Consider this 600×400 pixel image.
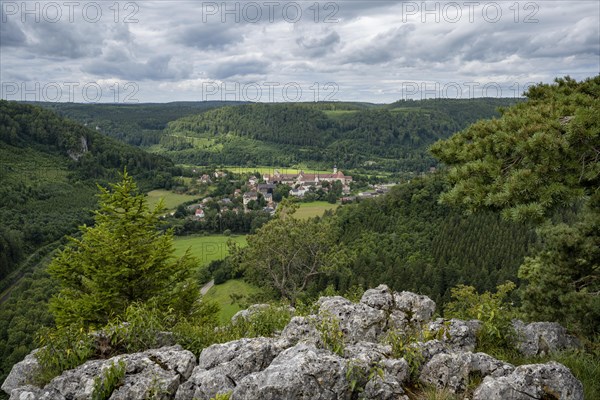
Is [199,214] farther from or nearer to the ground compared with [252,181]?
nearer to the ground

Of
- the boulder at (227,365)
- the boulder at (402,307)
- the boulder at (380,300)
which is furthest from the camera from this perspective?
the boulder at (380,300)

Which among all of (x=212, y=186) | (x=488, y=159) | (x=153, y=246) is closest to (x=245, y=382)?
(x=488, y=159)

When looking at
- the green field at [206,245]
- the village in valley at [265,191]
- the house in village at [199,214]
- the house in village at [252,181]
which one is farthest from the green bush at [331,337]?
the house in village at [252,181]

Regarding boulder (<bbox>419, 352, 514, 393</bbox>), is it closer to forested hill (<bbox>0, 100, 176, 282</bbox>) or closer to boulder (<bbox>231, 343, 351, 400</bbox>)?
boulder (<bbox>231, 343, 351, 400</bbox>)

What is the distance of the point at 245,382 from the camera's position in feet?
19.6

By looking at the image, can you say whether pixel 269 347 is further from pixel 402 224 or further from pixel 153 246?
pixel 402 224

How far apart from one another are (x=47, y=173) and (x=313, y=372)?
13631 centimetres

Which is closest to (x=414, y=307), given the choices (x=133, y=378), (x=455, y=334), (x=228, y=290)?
(x=455, y=334)

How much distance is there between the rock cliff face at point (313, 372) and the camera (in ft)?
19.4

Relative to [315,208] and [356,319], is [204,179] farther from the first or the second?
[356,319]

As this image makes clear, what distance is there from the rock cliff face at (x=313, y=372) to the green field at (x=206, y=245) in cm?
6572

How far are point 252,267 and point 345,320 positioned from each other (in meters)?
17.6

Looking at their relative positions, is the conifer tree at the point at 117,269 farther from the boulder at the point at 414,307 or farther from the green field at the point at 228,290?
the green field at the point at 228,290

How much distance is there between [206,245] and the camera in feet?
268
